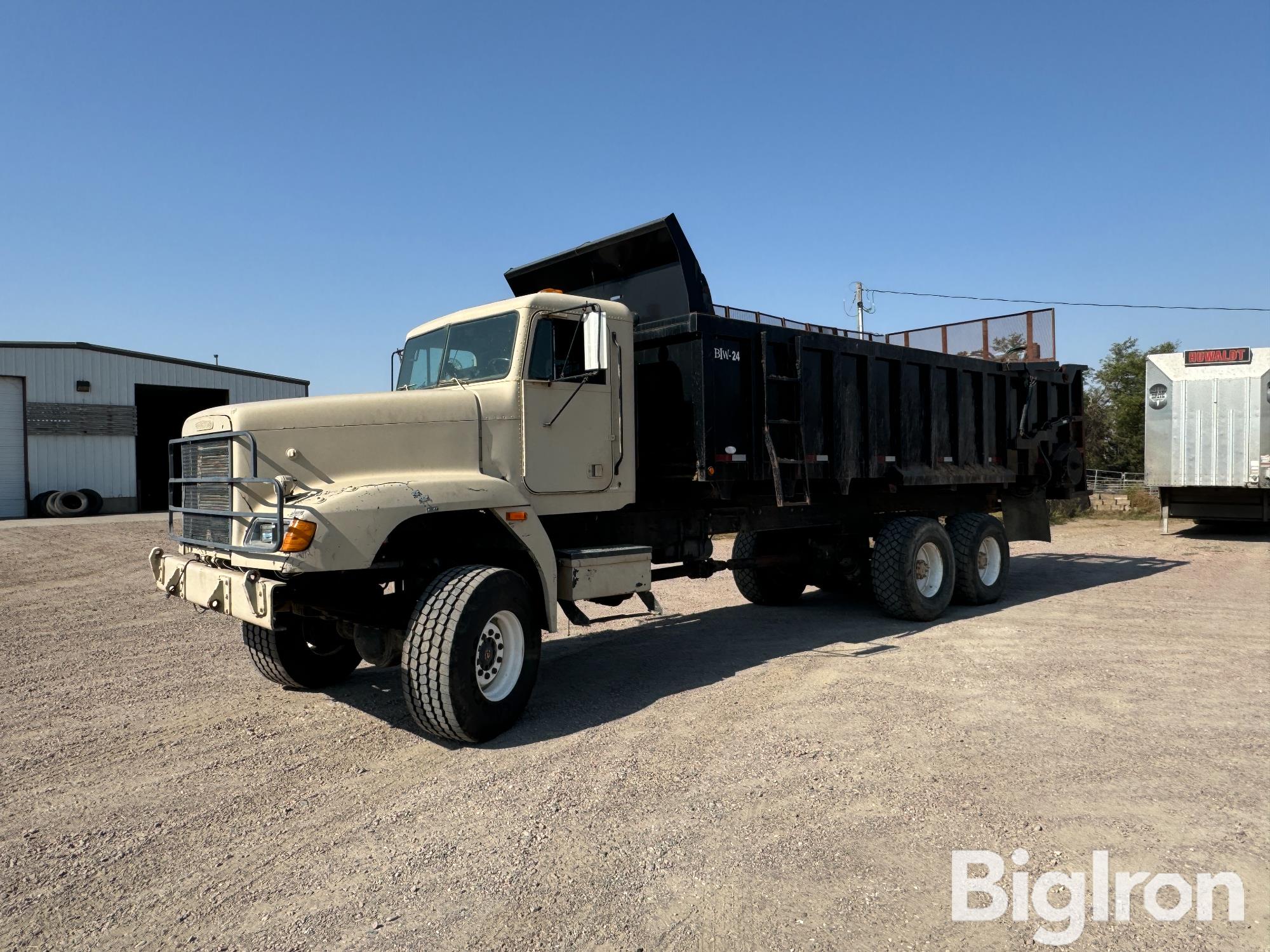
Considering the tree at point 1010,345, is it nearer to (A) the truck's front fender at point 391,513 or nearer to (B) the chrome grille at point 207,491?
(A) the truck's front fender at point 391,513

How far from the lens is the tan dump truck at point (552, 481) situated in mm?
4949

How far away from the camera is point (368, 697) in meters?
6.17

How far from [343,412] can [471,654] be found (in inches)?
67.1

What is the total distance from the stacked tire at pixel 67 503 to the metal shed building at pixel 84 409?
0.26m

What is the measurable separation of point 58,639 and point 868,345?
8.42 meters

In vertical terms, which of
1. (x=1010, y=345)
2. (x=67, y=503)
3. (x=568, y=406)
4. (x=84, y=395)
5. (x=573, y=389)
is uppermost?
(x=84, y=395)

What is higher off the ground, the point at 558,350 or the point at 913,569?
the point at 558,350

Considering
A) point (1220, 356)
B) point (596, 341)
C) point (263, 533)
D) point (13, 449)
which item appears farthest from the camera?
point (13, 449)

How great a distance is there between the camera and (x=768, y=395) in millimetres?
7426

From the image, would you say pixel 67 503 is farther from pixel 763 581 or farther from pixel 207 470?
pixel 207 470

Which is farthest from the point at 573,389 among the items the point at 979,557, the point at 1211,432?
the point at 1211,432

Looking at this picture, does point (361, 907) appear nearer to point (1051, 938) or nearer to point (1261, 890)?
point (1051, 938)

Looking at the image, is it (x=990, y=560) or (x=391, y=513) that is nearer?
(x=391, y=513)

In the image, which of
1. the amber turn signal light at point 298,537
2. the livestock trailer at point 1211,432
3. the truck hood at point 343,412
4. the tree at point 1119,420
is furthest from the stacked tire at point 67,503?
the tree at point 1119,420
